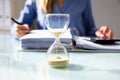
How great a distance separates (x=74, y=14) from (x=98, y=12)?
82 cm

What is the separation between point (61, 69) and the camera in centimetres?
84

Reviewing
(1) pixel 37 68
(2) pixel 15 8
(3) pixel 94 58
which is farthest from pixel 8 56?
(2) pixel 15 8

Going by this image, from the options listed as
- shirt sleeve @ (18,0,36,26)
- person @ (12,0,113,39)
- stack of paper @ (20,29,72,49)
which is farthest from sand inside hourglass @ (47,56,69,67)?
shirt sleeve @ (18,0,36,26)

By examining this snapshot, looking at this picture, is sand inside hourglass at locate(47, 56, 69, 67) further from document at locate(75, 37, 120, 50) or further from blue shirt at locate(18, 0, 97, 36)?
blue shirt at locate(18, 0, 97, 36)

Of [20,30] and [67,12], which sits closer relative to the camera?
[20,30]

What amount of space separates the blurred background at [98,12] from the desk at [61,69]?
137 cm

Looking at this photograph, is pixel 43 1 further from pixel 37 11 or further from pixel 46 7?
pixel 37 11

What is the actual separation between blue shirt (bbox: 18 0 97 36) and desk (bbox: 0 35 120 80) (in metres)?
0.65

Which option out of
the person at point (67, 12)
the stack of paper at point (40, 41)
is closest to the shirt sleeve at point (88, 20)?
the person at point (67, 12)

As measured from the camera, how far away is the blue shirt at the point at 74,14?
1735 mm

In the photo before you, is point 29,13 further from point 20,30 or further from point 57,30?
point 57,30

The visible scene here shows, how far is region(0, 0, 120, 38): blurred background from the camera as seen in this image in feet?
8.04

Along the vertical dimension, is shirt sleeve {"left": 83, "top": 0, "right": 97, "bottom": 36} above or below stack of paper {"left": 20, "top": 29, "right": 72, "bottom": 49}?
above

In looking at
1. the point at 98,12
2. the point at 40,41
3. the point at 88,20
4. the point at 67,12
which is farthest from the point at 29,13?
the point at 98,12
